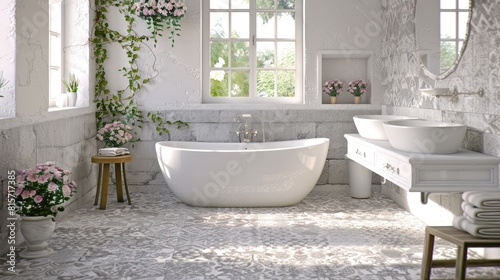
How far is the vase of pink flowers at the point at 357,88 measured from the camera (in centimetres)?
709

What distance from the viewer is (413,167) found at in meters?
4.27

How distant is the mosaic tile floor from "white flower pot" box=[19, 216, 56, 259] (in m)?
0.12

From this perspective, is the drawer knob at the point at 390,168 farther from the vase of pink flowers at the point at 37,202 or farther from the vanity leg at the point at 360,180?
the vase of pink flowers at the point at 37,202

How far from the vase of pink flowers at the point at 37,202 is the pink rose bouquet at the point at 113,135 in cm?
213

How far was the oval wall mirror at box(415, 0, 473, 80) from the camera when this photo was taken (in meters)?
4.70

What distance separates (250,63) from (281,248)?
123 inches

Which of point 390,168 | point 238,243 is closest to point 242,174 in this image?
point 238,243

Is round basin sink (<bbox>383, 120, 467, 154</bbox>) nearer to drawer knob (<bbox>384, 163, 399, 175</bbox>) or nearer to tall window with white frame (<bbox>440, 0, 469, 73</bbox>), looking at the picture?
drawer knob (<bbox>384, 163, 399, 175</bbox>)

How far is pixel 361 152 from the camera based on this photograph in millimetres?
5773

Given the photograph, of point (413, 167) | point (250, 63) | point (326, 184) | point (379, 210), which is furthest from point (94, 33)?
point (413, 167)

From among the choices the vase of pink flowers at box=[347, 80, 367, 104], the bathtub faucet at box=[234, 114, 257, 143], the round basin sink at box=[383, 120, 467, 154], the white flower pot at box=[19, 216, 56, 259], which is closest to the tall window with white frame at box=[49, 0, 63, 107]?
the bathtub faucet at box=[234, 114, 257, 143]

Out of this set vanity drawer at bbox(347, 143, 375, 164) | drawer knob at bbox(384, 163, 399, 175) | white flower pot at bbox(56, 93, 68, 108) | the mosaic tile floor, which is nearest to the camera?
the mosaic tile floor

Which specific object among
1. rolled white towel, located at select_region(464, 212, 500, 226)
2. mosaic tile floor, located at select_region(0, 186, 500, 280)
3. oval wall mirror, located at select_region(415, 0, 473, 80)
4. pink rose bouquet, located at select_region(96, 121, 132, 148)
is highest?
oval wall mirror, located at select_region(415, 0, 473, 80)

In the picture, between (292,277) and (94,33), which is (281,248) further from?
(94,33)
